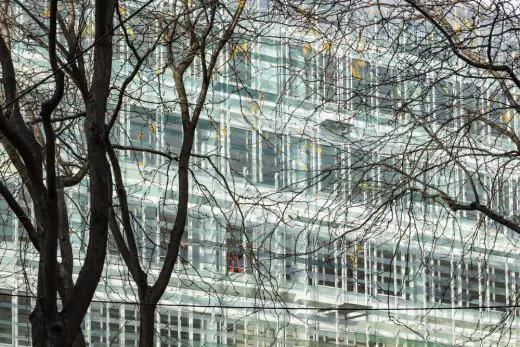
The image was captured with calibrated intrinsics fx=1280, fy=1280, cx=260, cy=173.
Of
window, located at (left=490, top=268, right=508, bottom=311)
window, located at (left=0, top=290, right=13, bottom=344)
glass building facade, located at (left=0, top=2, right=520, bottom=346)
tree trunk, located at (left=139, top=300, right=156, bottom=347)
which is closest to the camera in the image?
tree trunk, located at (left=139, top=300, right=156, bottom=347)

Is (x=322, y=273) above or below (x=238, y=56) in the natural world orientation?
below

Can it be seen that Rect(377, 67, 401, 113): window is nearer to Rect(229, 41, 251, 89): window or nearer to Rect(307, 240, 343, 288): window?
Rect(229, 41, 251, 89): window

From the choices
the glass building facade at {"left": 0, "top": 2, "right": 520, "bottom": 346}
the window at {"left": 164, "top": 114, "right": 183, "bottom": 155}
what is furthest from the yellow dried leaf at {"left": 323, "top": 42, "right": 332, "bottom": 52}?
the window at {"left": 164, "top": 114, "right": 183, "bottom": 155}

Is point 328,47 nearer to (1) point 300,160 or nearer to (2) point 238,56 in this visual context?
(2) point 238,56

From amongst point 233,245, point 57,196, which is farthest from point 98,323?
point 57,196

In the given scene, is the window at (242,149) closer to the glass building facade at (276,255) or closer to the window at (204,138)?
the glass building facade at (276,255)

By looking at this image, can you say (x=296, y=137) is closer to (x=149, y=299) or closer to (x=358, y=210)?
(x=358, y=210)

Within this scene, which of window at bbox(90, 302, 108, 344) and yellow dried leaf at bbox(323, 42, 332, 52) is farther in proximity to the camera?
window at bbox(90, 302, 108, 344)

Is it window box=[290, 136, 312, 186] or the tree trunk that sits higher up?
window box=[290, 136, 312, 186]

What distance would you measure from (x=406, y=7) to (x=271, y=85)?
9017mm

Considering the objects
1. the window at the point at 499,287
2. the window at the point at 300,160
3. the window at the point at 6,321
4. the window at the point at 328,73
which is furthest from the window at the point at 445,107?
the window at the point at 499,287

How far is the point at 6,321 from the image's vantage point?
53.9 feet

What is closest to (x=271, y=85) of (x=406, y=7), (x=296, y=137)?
(x=296, y=137)

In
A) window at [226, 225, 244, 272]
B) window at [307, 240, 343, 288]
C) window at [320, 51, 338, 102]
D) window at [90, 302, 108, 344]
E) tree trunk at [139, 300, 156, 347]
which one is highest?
window at [320, 51, 338, 102]
